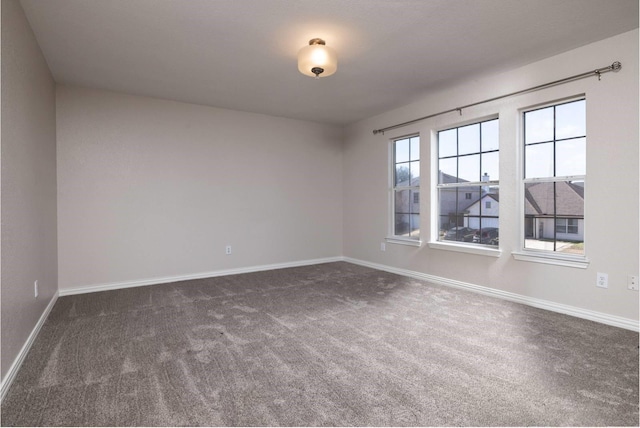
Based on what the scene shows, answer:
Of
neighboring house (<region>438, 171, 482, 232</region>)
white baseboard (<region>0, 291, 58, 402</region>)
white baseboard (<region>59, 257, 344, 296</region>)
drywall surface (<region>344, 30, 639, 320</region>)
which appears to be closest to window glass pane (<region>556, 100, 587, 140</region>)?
drywall surface (<region>344, 30, 639, 320</region>)

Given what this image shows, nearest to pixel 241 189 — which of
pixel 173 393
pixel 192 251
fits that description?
pixel 192 251

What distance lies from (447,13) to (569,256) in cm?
244

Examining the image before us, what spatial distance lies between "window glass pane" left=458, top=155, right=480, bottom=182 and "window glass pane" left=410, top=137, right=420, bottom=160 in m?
0.66

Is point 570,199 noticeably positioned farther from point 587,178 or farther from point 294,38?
point 294,38

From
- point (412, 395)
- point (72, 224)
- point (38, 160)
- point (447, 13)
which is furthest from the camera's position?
point (72, 224)

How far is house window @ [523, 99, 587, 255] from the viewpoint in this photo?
3.06 metres

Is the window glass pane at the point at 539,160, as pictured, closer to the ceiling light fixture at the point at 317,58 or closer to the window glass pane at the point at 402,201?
the window glass pane at the point at 402,201

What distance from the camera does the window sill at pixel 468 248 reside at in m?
3.62

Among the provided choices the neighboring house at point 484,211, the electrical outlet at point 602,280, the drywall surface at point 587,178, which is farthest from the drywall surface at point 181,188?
the electrical outlet at point 602,280

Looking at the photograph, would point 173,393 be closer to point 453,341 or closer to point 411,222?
point 453,341

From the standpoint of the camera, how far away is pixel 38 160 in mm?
2871

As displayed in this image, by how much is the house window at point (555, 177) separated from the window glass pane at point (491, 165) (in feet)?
0.99

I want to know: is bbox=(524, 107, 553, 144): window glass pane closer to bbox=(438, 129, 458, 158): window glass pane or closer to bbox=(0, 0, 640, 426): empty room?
bbox=(0, 0, 640, 426): empty room

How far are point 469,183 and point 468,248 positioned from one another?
80cm
